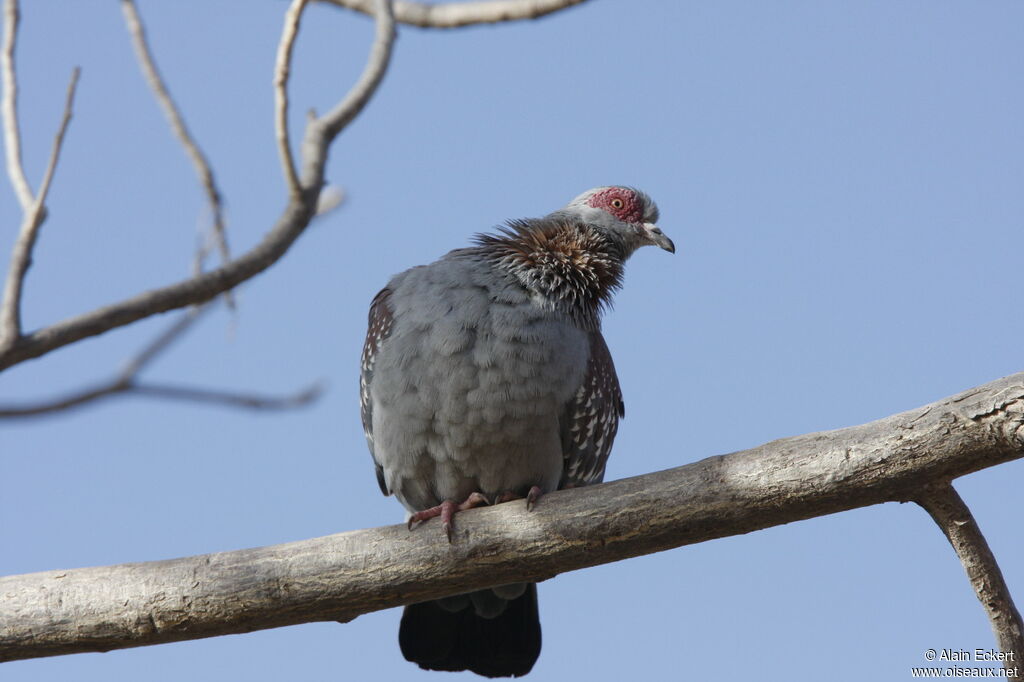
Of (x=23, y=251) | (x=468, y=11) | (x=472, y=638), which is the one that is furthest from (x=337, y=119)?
(x=472, y=638)

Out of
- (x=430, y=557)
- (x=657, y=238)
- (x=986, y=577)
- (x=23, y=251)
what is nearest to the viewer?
(x=23, y=251)

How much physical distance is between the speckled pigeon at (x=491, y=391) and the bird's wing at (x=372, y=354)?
10mm

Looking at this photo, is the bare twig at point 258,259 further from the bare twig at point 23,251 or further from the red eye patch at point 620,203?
the red eye patch at point 620,203

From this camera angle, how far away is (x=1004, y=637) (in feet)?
13.6

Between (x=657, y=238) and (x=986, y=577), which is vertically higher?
(x=657, y=238)

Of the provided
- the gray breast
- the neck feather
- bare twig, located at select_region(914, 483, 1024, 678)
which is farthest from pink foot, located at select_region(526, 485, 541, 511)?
bare twig, located at select_region(914, 483, 1024, 678)

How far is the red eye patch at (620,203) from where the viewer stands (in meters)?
6.10

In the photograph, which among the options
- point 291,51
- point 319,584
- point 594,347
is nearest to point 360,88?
point 291,51

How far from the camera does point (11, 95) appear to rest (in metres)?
2.61

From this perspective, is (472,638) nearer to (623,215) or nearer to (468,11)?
(623,215)

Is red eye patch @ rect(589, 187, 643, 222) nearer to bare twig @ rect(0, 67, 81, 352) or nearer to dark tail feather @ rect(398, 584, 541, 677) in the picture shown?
dark tail feather @ rect(398, 584, 541, 677)

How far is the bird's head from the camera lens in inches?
237

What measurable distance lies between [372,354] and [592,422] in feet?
3.81

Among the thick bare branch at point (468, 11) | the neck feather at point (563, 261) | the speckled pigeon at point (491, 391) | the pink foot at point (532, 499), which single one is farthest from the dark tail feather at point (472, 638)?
the thick bare branch at point (468, 11)
